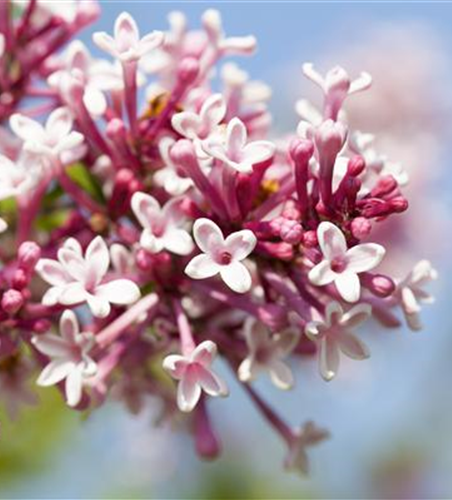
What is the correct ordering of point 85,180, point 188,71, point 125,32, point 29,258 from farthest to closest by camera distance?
1. point 85,180
2. point 188,71
3. point 125,32
4. point 29,258

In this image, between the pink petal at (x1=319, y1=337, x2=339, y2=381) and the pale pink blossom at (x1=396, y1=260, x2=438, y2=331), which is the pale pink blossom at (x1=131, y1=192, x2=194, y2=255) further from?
the pale pink blossom at (x1=396, y1=260, x2=438, y2=331)

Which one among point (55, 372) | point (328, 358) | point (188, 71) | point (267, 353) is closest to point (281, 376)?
point (267, 353)

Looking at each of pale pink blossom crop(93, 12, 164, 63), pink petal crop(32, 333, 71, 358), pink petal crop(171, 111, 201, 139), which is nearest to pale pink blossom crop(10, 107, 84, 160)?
pale pink blossom crop(93, 12, 164, 63)

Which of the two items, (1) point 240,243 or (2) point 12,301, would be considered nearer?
(1) point 240,243

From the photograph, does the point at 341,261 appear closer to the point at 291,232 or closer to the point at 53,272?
the point at 291,232

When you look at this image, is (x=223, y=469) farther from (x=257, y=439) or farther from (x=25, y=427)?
(x=25, y=427)

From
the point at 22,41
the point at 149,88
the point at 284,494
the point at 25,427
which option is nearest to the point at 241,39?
the point at 149,88
